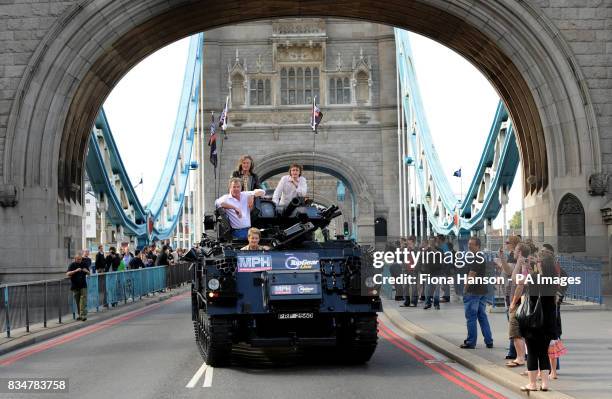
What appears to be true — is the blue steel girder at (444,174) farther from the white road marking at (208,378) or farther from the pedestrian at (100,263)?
the white road marking at (208,378)

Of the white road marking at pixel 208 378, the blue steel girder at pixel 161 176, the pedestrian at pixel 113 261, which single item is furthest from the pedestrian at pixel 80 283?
the blue steel girder at pixel 161 176

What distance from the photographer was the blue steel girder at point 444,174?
37250 mm

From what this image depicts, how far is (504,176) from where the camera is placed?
125 ft

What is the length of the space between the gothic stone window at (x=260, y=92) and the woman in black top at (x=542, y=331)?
169 ft

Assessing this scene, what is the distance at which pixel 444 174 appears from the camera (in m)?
53.0

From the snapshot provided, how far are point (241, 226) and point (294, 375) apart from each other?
2723mm

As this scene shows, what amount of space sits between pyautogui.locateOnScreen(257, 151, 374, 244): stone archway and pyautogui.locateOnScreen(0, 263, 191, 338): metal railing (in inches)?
1090

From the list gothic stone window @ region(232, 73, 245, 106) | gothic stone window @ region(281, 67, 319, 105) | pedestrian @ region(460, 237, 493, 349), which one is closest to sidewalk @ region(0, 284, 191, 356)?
pedestrian @ region(460, 237, 493, 349)

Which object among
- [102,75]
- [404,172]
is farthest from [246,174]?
[404,172]

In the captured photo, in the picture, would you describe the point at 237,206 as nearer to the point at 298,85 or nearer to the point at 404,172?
the point at 404,172

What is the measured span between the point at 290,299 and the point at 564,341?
4.78 meters

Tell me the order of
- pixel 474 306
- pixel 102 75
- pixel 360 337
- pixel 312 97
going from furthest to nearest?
pixel 312 97 < pixel 102 75 < pixel 474 306 < pixel 360 337

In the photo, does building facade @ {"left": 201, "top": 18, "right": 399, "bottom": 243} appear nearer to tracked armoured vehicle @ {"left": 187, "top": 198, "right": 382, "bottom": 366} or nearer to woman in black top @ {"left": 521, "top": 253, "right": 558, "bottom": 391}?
tracked armoured vehicle @ {"left": 187, "top": 198, "right": 382, "bottom": 366}

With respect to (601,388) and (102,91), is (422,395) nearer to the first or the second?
(601,388)
